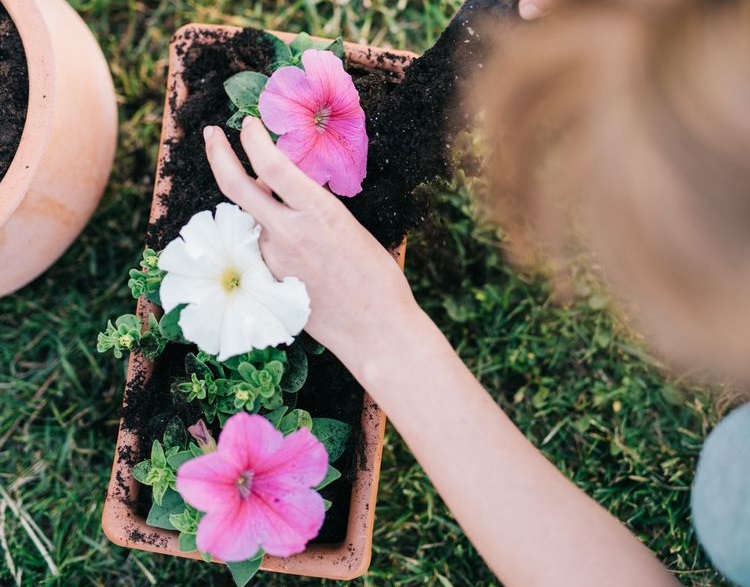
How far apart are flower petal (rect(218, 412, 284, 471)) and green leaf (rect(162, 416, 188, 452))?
25cm

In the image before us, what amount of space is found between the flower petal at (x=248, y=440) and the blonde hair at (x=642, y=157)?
76cm

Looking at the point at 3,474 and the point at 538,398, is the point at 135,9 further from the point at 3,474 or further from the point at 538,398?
the point at 538,398

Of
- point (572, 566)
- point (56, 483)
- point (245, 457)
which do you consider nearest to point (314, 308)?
point (245, 457)

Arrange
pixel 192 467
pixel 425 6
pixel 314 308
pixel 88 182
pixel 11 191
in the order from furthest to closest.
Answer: pixel 425 6 → pixel 88 182 → pixel 11 191 → pixel 314 308 → pixel 192 467

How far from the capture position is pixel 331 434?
129cm

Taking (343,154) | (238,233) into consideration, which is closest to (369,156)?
(343,154)

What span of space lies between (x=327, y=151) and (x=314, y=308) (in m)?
0.26

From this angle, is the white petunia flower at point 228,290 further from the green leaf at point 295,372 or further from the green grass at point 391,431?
the green grass at point 391,431

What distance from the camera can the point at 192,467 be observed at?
0.99 m

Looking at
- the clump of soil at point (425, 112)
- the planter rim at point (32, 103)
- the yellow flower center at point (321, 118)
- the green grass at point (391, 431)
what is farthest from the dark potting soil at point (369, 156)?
the green grass at point (391, 431)

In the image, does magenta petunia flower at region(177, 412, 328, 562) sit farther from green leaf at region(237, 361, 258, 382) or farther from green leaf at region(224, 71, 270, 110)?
green leaf at region(224, 71, 270, 110)

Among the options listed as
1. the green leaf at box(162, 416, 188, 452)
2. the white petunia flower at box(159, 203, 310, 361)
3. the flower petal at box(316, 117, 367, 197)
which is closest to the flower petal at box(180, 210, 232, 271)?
the white petunia flower at box(159, 203, 310, 361)

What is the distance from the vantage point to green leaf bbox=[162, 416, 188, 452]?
1248mm

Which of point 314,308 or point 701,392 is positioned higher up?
point 314,308
